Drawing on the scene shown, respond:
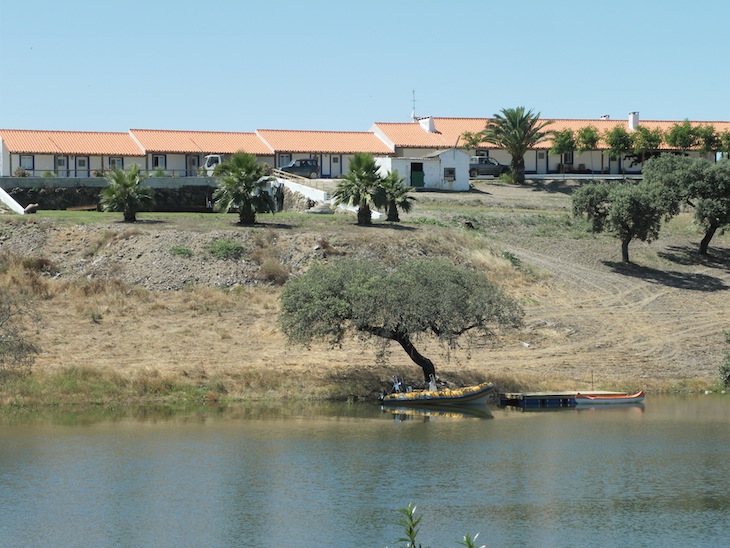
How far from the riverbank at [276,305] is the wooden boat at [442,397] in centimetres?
204

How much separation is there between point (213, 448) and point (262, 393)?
911cm

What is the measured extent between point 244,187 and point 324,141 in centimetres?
3055

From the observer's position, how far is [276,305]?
2239 inches

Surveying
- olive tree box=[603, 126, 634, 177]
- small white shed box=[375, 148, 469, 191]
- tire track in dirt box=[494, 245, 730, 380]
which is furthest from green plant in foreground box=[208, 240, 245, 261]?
olive tree box=[603, 126, 634, 177]

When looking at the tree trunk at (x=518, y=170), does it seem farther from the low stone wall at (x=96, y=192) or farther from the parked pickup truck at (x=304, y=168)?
the low stone wall at (x=96, y=192)

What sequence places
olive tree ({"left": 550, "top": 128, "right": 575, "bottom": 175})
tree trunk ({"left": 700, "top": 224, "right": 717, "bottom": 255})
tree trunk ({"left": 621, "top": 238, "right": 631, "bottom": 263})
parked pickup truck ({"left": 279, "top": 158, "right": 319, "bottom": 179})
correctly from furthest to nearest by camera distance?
olive tree ({"left": 550, "top": 128, "right": 575, "bottom": 175})
parked pickup truck ({"left": 279, "top": 158, "right": 319, "bottom": 179})
tree trunk ({"left": 700, "top": 224, "right": 717, "bottom": 255})
tree trunk ({"left": 621, "top": 238, "right": 631, "bottom": 263})

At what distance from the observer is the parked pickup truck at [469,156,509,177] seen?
94.8m

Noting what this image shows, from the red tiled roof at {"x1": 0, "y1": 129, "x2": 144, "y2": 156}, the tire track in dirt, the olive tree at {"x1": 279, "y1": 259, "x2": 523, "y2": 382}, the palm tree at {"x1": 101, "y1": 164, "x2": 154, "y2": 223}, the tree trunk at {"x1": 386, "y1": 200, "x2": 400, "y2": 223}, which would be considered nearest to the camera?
the olive tree at {"x1": 279, "y1": 259, "x2": 523, "y2": 382}

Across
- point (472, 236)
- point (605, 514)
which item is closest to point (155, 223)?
point (472, 236)

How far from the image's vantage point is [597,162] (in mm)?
99250

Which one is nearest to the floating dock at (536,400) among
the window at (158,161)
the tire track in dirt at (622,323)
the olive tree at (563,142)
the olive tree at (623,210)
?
the tire track in dirt at (622,323)

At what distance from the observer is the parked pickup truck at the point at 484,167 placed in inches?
3730

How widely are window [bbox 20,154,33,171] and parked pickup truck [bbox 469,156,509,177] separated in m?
34.9

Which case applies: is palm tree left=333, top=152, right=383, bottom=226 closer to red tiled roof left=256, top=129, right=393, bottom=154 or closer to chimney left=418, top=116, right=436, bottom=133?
red tiled roof left=256, top=129, right=393, bottom=154
